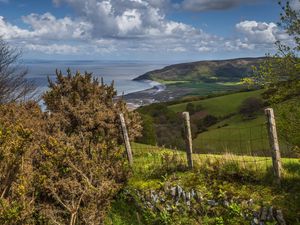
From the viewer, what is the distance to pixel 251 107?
318ft

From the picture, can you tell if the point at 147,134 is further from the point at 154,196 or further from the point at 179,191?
the point at 179,191

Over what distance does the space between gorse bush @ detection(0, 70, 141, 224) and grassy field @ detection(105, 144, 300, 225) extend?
0.92m

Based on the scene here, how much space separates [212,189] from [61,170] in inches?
253

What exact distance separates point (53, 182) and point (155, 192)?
13.5 feet

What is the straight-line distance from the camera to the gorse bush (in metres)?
12.1

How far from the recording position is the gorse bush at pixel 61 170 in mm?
12125

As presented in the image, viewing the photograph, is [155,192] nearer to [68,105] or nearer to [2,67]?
[68,105]

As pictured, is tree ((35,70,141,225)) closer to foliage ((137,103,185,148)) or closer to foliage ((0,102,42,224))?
foliage ((0,102,42,224))

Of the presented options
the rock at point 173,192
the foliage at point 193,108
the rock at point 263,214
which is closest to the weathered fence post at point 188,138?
the rock at point 173,192

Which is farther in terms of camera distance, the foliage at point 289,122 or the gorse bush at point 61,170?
the foliage at point 289,122

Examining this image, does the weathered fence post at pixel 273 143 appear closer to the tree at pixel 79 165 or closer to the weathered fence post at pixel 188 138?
the weathered fence post at pixel 188 138

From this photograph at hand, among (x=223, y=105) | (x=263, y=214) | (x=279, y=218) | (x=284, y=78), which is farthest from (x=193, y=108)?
(x=279, y=218)

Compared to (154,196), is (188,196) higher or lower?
higher

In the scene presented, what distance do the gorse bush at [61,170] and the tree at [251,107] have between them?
80.4m
